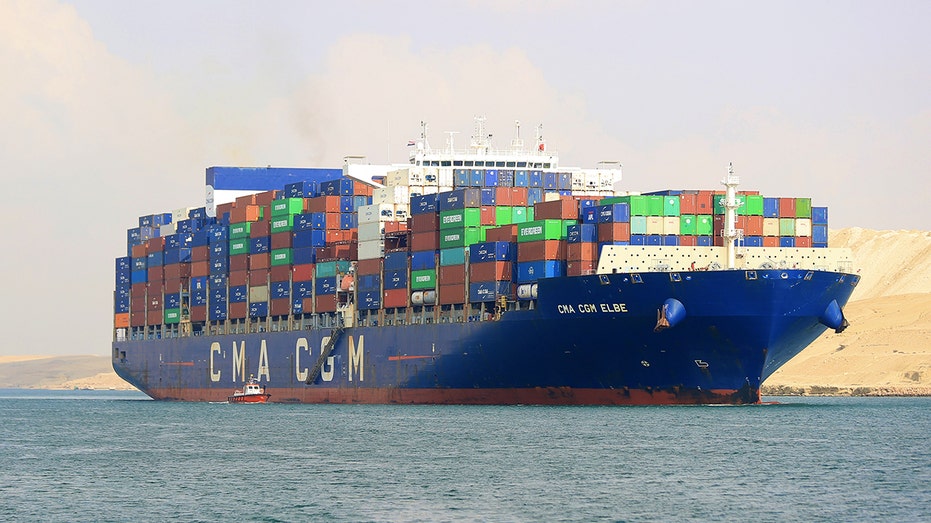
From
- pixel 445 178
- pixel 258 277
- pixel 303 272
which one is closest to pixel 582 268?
pixel 445 178

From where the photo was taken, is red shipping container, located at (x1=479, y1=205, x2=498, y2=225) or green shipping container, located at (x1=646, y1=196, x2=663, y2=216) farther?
red shipping container, located at (x1=479, y1=205, x2=498, y2=225)

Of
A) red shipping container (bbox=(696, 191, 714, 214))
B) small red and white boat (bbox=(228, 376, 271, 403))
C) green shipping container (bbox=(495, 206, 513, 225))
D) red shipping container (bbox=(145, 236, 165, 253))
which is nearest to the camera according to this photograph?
red shipping container (bbox=(696, 191, 714, 214))

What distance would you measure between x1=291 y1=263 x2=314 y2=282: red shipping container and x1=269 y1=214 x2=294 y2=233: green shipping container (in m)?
2.50

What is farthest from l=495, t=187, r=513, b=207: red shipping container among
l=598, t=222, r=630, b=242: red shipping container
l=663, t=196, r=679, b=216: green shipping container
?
l=663, t=196, r=679, b=216: green shipping container

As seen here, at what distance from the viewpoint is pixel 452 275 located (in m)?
83.8

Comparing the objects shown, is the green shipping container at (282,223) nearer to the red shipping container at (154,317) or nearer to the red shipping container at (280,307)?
the red shipping container at (280,307)

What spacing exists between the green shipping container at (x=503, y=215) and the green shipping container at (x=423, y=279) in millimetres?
4660

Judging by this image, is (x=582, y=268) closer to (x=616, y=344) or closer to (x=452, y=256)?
(x=616, y=344)

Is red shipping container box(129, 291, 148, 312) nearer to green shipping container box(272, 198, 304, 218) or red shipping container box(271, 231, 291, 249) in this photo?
red shipping container box(271, 231, 291, 249)

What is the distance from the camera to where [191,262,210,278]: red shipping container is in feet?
353

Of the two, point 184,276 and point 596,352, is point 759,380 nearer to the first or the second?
point 596,352

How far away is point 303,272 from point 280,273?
3.12 metres

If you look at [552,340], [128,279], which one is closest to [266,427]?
[552,340]

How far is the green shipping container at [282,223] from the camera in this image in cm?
9725
